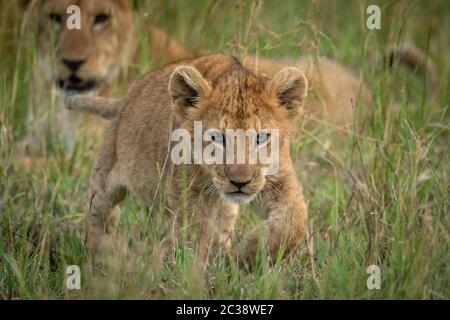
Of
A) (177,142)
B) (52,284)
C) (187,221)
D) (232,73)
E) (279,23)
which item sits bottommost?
(52,284)

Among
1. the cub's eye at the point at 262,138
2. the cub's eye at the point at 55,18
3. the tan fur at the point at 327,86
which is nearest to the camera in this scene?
the cub's eye at the point at 262,138

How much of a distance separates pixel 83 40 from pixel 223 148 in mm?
2824

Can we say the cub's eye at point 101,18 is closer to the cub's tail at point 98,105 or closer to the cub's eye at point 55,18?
the cub's eye at point 55,18

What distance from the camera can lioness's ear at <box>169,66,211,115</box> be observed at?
180 inches

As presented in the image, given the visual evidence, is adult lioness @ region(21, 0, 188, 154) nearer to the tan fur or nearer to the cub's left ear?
the tan fur

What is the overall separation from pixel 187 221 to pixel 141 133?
0.76m

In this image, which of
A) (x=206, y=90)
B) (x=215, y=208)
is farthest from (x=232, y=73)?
(x=215, y=208)

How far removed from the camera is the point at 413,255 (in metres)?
4.08

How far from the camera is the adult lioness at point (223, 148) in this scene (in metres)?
4.45

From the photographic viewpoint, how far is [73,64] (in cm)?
691

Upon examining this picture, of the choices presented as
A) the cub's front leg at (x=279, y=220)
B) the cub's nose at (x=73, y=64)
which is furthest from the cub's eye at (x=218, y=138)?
the cub's nose at (x=73, y=64)

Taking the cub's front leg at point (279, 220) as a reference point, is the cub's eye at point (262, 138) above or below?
above
